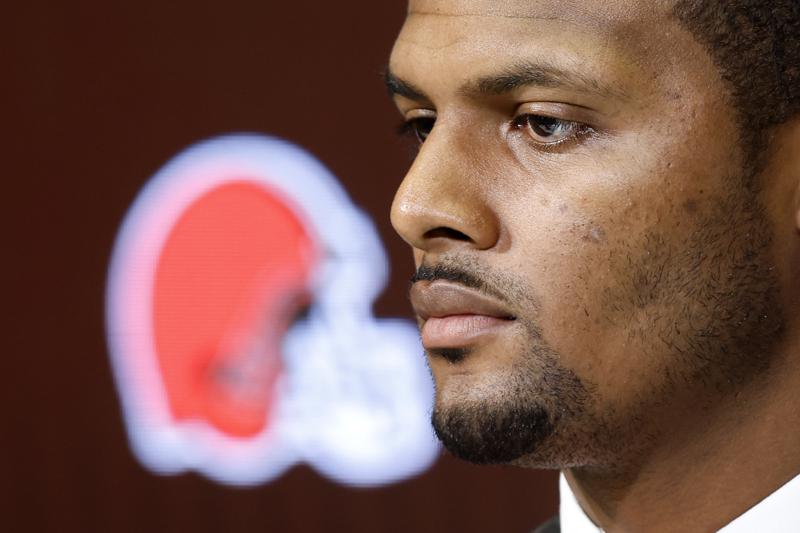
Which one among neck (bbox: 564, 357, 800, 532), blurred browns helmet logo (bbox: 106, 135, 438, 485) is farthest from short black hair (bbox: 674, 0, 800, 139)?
blurred browns helmet logo (bbox: 106, 135, 438, 485)

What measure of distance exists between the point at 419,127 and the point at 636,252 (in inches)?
12.4

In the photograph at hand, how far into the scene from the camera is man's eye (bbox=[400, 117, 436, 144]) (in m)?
1.23

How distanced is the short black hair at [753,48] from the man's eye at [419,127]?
0.29m

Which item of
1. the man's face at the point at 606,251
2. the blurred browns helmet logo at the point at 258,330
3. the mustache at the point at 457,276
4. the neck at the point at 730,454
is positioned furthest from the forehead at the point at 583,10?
the blurred browns helmet logo at the point at 258,330

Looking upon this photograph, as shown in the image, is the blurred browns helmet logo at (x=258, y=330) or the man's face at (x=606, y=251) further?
the blurred browns helmet logo at (x=258, y=330)

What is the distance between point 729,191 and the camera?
1.06 meters

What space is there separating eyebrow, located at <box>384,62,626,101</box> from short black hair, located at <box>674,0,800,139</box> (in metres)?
0.10

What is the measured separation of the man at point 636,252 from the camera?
3.45 feet

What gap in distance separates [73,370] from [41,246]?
0.89ft

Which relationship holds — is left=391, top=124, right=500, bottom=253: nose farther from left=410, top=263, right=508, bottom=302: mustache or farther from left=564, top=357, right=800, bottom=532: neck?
left=564, top=357, right=800, bottom=532: neck

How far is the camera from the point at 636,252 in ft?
3.45

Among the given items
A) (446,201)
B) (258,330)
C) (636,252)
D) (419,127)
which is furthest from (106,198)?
(636,252)

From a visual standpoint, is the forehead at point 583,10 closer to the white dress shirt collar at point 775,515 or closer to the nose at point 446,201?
the nose at point 446,201

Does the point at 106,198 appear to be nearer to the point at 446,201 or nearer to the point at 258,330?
the point at 258,330
